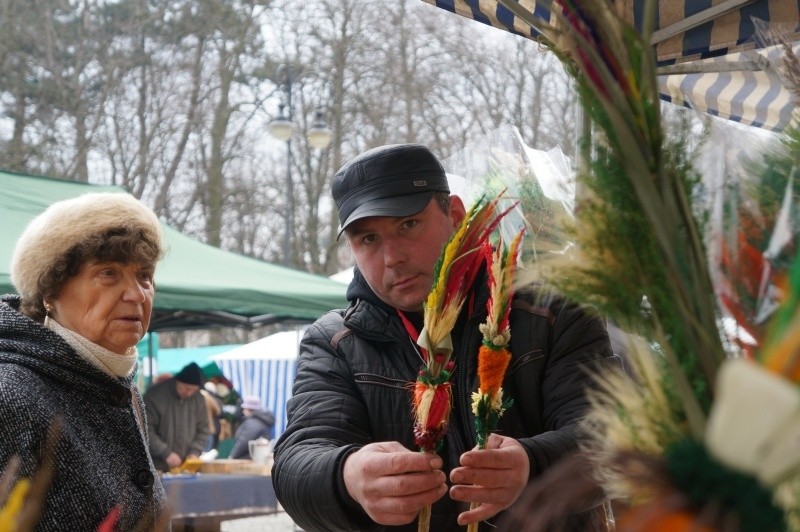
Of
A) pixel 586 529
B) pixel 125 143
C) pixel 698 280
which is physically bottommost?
pixel 586 529

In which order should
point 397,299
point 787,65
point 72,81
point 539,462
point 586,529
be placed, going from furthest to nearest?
point 72,81 → point 397,299 → point 586,529 → point 539,462 → point 787,65

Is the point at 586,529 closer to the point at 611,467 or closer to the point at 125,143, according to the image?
the point at 611,467

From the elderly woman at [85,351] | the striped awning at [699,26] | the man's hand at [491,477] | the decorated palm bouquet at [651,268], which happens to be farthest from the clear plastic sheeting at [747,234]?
the elderly woman at [85,351]

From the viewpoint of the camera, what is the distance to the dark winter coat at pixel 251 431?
10.1 metres

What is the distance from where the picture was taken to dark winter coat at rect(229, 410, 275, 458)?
10.1 metres

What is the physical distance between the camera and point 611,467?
78 cm

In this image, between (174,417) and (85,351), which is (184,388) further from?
(85,351)

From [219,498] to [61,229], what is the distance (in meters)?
5.19

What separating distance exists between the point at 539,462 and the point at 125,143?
810 inches

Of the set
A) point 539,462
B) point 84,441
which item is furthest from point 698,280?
point 84,441

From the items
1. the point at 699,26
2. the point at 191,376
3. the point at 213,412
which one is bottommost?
the point at 213,412

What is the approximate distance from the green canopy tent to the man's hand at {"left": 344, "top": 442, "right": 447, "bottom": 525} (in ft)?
17.9

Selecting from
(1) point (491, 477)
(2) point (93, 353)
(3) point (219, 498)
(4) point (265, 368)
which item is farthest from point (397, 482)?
(4) point (265, 368)

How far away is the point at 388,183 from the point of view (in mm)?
2010
